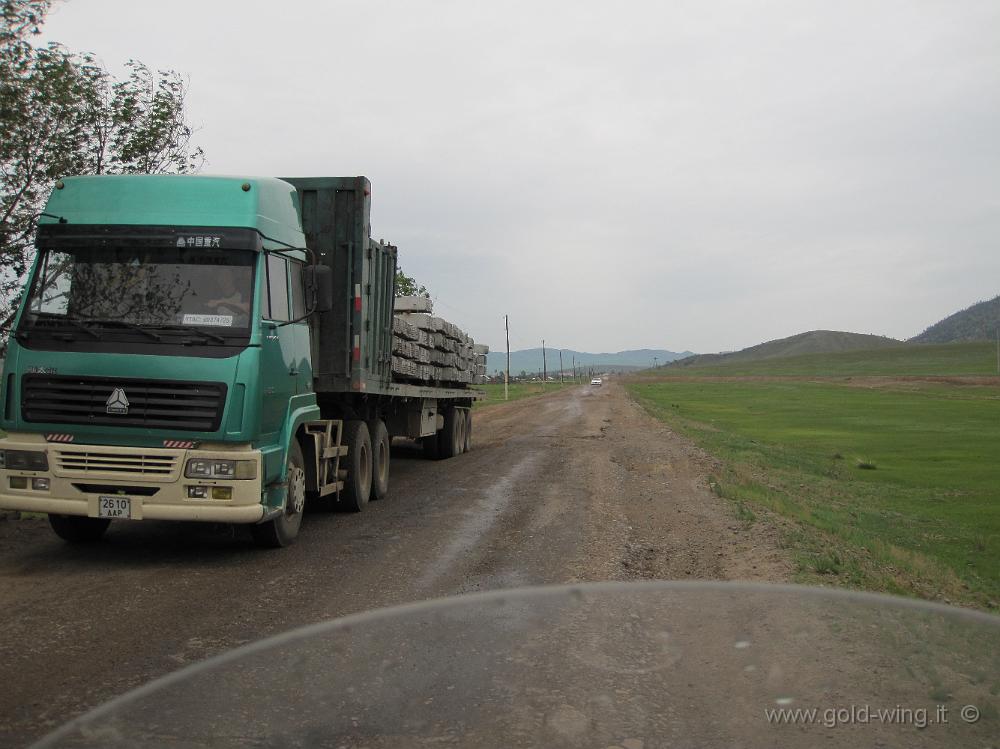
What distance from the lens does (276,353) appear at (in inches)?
318

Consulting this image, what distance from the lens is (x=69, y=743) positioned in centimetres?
357

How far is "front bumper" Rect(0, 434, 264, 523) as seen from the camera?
733 centimetres

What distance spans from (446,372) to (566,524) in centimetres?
745

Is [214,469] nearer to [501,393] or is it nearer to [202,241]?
[202,241]

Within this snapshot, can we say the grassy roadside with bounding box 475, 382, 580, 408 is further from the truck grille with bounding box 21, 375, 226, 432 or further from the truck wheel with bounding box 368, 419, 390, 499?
the truck grille with bounding box 21, 375, 226, 432

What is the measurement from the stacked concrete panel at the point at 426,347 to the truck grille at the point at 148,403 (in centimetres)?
519

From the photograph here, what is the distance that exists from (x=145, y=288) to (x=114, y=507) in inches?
76.3

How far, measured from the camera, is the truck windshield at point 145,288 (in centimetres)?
762

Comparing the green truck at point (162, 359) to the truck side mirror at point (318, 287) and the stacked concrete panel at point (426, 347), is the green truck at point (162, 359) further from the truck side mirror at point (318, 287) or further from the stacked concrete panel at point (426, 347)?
the stacked concrete panel at point (426, 347)

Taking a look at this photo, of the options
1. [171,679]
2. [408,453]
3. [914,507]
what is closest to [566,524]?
[171,679]

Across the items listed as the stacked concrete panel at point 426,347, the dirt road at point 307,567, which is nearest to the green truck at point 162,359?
the dirt road at point 307,567

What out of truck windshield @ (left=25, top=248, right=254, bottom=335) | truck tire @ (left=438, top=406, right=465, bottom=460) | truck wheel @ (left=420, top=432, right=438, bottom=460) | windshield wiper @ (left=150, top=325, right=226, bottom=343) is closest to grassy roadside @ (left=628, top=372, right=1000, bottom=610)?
windshield wiper @ (left=150, top=325, right=226, bottom=343)

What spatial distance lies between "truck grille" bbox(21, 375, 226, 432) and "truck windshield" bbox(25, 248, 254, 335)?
56cm

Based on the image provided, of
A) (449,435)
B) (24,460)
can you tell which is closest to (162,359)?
(24,460)
